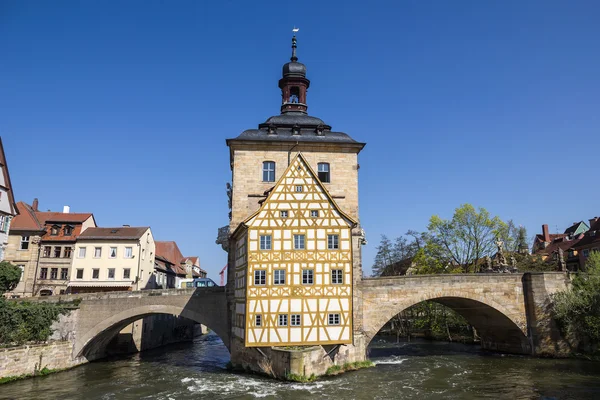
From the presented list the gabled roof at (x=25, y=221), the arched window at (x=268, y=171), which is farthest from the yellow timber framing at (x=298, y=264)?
the gabled roof at (x=25, y=221)

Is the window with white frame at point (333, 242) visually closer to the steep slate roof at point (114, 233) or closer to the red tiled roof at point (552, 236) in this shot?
the steep slate roof at point (114, 233)

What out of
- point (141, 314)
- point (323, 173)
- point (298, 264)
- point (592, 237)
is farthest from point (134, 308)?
point (592, 237)

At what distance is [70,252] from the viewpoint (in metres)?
37.8

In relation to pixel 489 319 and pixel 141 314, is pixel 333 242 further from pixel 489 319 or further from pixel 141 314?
pixel 489 319

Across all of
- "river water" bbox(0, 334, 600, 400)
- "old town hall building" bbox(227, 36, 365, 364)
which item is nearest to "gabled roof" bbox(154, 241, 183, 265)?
"river water" bbox(0, 334, 600, 400)

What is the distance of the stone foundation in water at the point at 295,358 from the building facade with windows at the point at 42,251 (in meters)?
19.5

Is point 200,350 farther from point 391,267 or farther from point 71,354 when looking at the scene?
point 391,267

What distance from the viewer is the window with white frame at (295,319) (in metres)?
22.6

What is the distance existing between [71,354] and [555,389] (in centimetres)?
2594

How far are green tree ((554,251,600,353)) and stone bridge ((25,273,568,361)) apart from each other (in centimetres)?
85

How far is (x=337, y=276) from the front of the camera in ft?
76.9

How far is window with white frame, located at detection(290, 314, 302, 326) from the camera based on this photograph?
22555 millimetres

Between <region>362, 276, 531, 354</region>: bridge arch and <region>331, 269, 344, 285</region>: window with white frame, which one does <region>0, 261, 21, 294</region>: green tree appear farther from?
<region>362, 276, 531, 354</region>: bridge arch

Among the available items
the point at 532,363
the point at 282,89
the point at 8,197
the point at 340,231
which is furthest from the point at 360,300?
the point at 8,197
